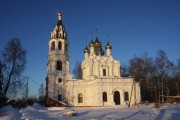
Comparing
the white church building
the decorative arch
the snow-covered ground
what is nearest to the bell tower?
the white church building

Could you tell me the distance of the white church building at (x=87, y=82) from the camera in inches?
1454

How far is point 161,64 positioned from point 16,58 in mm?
26634

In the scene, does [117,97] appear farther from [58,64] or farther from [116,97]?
[58,64]

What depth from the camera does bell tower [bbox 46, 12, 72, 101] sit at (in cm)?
3891

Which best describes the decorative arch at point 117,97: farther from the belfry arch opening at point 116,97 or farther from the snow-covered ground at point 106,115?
the snow-covered ground at point 106,115

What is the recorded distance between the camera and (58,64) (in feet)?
135

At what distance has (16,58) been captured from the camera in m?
31.3

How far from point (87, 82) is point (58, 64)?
6.42m

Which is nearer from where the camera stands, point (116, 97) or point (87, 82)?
point (116, 97)

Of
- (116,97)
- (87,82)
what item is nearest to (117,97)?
(116,97)

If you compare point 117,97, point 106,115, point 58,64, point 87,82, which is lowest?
point 106,115

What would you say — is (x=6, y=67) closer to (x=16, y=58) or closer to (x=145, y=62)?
(x=16, y=58)

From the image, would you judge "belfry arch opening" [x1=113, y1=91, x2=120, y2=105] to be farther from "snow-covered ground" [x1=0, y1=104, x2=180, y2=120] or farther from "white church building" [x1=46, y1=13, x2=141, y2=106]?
"snow-covered ground" [x1=0, y1=104, x2=180, y2=120]

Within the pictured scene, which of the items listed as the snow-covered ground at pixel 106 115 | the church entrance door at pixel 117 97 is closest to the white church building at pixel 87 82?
the church entrance door at pixel 117 97
